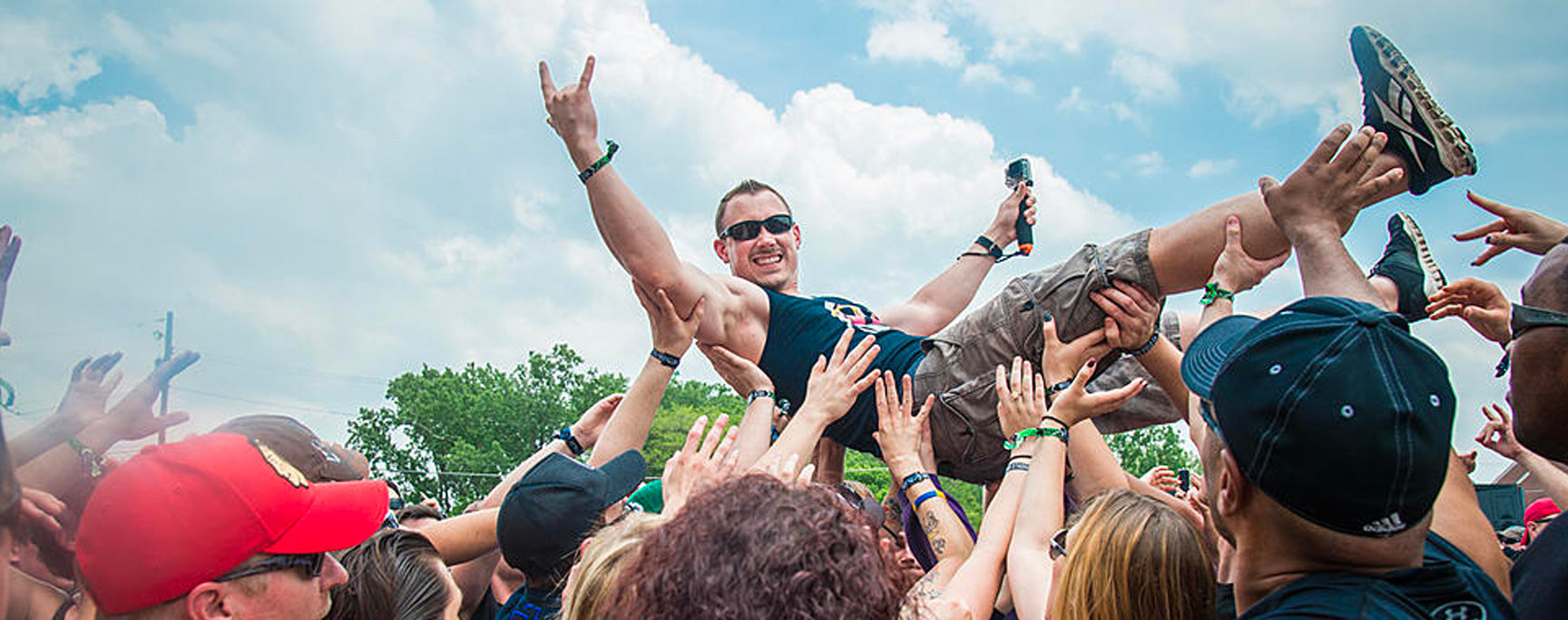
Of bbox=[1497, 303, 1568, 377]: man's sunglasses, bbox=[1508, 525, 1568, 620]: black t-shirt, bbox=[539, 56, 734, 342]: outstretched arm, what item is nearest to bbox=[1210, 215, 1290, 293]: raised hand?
bbox=[1497, 303, 1568, 377]: man's sunglasses

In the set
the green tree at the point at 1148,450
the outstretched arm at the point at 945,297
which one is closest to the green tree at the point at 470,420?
the green tree at the point at 1148,450

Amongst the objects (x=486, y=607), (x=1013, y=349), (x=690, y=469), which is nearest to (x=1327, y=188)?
(x=1013, y=349)

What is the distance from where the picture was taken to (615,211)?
145 inches

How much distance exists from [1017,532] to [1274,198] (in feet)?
3.63

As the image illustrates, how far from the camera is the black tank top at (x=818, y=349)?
429cm

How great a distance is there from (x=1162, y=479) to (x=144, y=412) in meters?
4.35

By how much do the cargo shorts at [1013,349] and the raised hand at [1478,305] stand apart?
87 cm

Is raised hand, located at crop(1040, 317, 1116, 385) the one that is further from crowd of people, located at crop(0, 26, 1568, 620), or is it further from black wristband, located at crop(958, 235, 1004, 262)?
black wristband, located at crop(958, 235, 1004, 262)

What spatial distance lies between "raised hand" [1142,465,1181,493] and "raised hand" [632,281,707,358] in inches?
94.1

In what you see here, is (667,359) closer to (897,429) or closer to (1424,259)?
(897,429)

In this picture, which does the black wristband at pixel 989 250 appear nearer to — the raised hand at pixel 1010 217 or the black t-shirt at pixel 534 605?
the raised hand at pixel 1010 217

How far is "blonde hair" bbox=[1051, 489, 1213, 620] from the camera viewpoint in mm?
2047

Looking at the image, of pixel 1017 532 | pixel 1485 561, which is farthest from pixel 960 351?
pixel 1485 561

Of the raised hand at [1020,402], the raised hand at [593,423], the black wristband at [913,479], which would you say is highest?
the raised hand at [1020,402]
